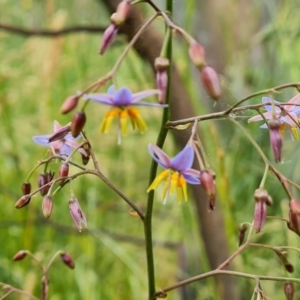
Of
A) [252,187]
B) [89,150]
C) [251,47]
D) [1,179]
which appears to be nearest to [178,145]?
[89,150]

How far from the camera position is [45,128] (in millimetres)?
1763

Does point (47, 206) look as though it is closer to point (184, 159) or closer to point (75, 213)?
point (75, 213)

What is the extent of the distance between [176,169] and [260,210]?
0.28 feet

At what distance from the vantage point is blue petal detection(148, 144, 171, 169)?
503 mm

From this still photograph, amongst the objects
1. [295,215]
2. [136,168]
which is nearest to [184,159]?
[295,215]

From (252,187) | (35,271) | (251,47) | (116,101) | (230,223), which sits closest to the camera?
(116,101)

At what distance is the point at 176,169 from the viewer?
0.53 m

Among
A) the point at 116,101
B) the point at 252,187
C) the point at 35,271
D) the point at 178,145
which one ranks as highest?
the point at 116,101

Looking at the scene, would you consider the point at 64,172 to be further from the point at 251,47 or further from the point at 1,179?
the point at 251,47

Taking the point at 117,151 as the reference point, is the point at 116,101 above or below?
above

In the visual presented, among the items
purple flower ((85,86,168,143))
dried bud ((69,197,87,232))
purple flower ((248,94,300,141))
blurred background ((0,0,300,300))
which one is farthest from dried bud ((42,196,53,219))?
blurred background ((0,0,300,300))

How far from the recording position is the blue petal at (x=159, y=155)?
50 centimetres

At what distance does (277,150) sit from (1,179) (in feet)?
5.68

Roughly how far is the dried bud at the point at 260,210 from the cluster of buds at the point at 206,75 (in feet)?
0.43
